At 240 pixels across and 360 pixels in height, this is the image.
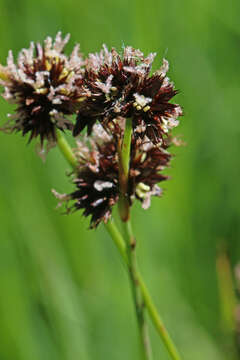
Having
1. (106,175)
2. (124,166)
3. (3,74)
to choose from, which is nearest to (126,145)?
(124,166)

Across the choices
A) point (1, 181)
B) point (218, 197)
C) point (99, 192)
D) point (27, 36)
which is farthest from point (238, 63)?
point (99, 192)

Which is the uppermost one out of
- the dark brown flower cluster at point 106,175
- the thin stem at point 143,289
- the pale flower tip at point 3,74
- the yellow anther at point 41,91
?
the pale flower tip at point 3,74

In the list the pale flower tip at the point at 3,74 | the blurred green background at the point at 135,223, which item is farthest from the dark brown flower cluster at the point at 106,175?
the blurred green background at the point at 135,223

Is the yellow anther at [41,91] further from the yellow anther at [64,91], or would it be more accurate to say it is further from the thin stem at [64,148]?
the thin stem at [64,148]

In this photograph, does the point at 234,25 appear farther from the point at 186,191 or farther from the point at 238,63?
the point at 186,191

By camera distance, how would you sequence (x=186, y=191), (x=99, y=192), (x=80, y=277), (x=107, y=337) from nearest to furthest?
(x=99, y=192)
(x=107, y=337)
(x=80, y=277)
(x=186, y=191)

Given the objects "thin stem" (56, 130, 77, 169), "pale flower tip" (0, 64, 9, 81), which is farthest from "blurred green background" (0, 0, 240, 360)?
"pale flower tip" (0, 64, 9, 81)

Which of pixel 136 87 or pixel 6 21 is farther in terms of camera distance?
pixel 6 21
